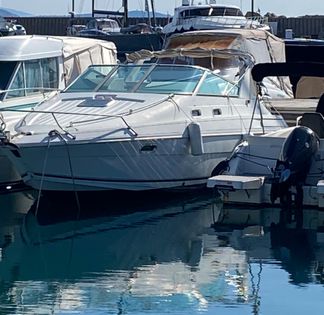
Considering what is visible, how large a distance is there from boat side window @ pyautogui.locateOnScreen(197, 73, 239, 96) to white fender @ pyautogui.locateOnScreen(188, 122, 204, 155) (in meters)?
0.89

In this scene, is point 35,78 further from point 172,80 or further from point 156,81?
point 172,80

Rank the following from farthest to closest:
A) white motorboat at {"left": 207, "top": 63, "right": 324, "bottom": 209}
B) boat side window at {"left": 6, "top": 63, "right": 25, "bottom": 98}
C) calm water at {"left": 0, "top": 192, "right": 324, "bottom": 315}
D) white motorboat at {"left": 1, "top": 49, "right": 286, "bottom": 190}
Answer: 1. boat side window at {"left": 6, "top": 63, "right": 25, "bottom": 98}
2. white motorboat at {"left": 207, "top": 63, "right": 324, "bottom": 209}
3. white motorboat at {"left": 1, "top": 49, "right": 286, "bottom": 190}
4. calm water at {"left": 0, "top": 192, "right": 324, "bottom": 315}

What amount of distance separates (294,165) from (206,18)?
21313mm

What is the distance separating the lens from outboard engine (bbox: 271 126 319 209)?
1455 centimetres

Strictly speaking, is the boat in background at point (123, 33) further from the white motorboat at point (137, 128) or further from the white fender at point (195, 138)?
the white fender at point (195, 138)


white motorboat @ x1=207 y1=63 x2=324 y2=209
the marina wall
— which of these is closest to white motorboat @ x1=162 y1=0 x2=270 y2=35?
the marina wall

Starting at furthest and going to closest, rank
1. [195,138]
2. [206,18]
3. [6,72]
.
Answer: [206,18]
[6,72]
[195,138]

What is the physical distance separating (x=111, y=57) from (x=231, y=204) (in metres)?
5.93

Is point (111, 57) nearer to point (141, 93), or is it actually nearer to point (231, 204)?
point (141, 93)

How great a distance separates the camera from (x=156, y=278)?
35.3ft

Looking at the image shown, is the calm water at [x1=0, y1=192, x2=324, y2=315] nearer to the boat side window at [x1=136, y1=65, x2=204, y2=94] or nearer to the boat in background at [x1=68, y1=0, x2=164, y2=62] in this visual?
the boat side window at [x1=136, y1=65, x2=204, y2=94]

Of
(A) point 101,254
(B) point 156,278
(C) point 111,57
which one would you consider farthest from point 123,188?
(C) point 111,57

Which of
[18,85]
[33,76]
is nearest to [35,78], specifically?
[33,76]

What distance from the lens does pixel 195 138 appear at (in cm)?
1498
